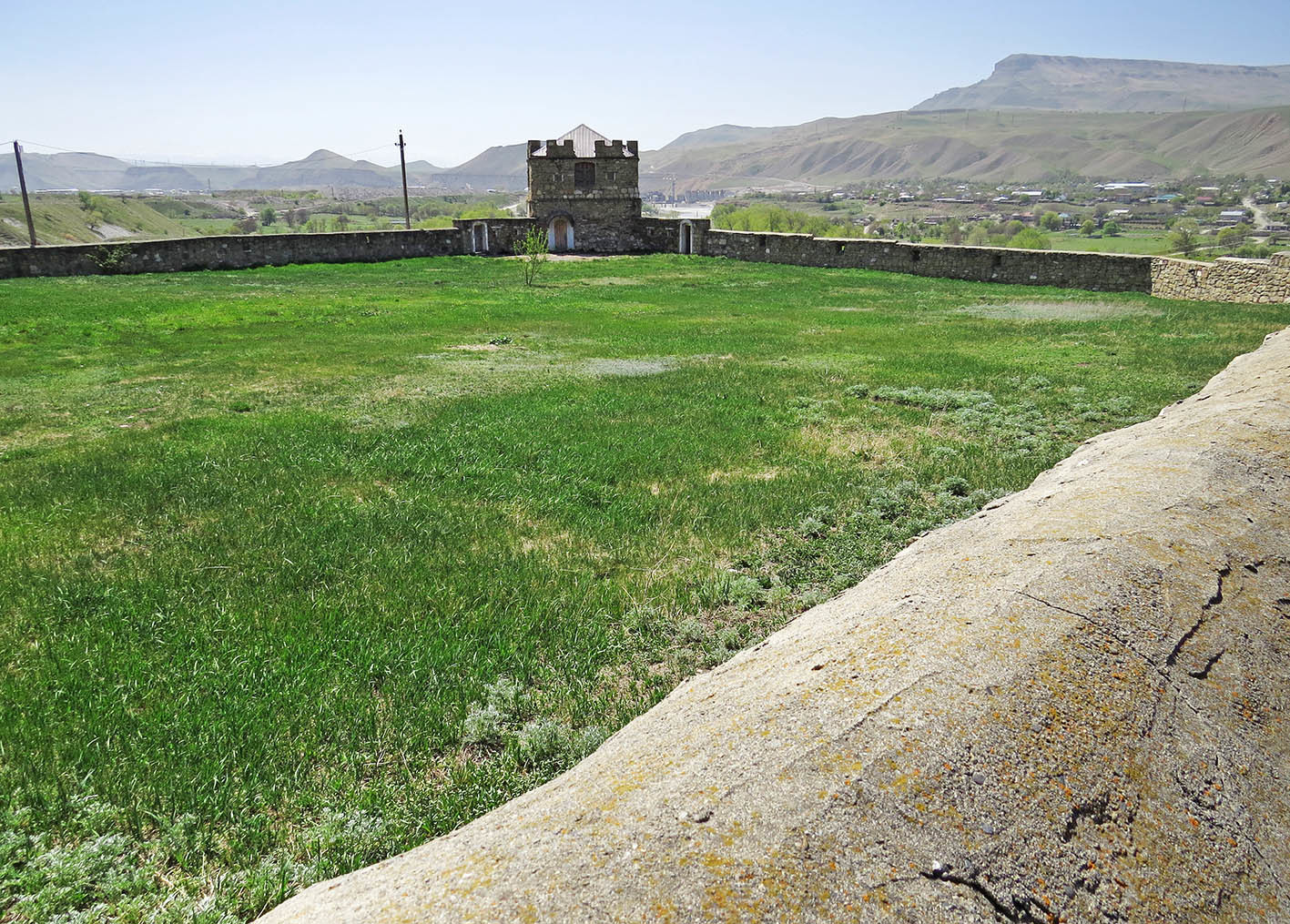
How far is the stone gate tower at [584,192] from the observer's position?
36.5 metres

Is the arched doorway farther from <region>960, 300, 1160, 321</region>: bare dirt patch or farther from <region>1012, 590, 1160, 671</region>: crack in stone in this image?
<region>1012, 590, 1160, 671</region>: crack in stone

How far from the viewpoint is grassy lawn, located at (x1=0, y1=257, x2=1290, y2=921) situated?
11.8ft

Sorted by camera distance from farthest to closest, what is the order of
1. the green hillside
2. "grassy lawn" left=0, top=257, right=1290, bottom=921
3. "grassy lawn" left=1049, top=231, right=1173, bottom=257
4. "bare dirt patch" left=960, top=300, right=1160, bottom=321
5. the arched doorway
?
the green hillside < "grassy lawn" left=1049, top=231, right=1173, bottom=257 < the arched doorway < "bare dirt patch" left=960, top=300, right=1160, bottom=321 < "grassy lawn" left=0, top=257, right=1290, bottom=921

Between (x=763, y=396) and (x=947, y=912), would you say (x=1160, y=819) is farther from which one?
(x=763, y=396)

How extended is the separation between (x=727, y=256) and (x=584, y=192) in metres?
7.91

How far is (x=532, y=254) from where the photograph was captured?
26.6 m

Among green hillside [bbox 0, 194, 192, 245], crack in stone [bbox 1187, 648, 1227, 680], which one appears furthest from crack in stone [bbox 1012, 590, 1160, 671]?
green hillside [bbox 0, 194, 192, 245]

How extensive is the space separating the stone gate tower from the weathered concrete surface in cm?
3582

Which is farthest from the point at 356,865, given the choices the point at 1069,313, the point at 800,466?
the point at 1069,313

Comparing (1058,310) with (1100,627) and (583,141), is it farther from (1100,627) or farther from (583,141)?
(583,141)

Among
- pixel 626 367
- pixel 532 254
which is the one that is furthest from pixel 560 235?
pixel 626 367

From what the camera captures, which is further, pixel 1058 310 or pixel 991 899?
pixel 1058 310

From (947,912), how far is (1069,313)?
63.6 ft

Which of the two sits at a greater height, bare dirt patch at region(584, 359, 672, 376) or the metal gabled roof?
the metal gabled roof
